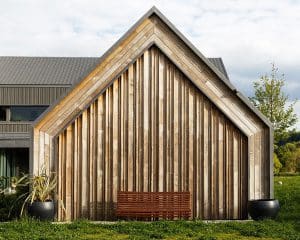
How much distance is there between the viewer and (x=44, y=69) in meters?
35.1

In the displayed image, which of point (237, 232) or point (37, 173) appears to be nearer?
point (237, 232)

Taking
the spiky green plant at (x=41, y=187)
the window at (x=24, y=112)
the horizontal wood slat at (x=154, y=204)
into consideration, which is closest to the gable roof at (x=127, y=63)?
the spiky green plant at (x=41, y=187)

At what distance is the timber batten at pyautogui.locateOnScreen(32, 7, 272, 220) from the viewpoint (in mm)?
15359

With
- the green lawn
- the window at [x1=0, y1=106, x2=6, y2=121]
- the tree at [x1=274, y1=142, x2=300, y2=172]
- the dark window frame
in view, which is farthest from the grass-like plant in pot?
the tree at [x1=274, y1=142, x2=300, y2=172]

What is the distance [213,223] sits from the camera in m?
14.3

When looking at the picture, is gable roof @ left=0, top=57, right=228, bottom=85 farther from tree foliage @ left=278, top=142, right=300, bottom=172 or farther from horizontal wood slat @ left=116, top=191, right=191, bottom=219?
horizontal wood slat @ left=116, top=191, right=191, bottom=219

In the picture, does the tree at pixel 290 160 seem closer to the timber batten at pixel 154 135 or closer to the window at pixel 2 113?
the window at pixel 2 113

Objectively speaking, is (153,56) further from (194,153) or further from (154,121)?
(194,153)

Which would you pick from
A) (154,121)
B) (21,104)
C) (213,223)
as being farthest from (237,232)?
(21,104)

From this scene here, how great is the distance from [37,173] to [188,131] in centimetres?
443

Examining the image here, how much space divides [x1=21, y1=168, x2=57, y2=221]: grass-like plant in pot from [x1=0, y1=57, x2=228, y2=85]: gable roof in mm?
17555

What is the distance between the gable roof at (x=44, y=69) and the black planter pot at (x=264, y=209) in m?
18.7

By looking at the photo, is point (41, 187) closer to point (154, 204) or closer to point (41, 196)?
point (41, 196)

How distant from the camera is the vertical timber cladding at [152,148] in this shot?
15.4 metres
